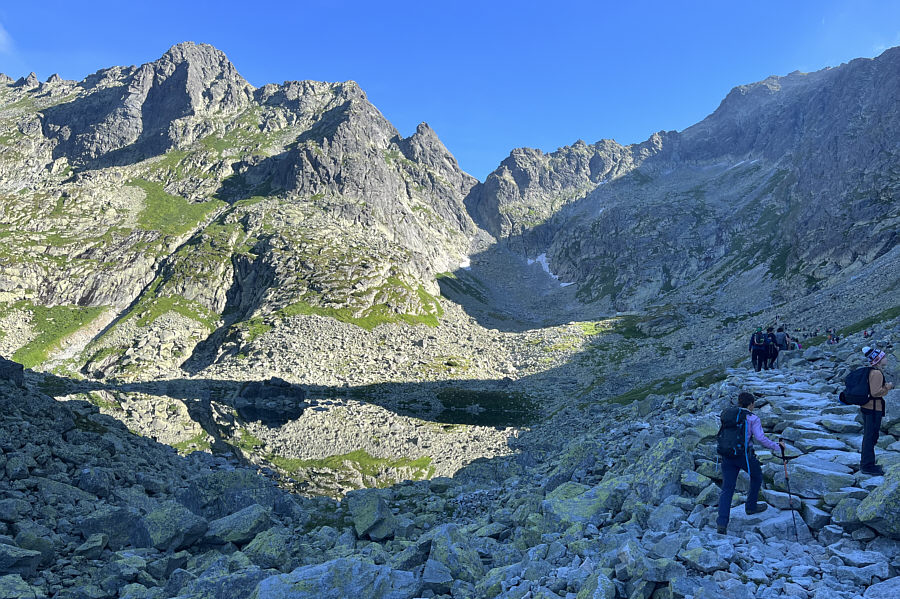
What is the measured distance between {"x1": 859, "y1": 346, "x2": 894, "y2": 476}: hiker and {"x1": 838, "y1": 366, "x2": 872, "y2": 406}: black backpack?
0.24 ft

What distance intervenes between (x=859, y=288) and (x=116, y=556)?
85298mm

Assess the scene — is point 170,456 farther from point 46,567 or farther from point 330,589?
point 330,589

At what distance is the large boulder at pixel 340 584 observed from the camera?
9492 mm

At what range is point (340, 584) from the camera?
9773 mm

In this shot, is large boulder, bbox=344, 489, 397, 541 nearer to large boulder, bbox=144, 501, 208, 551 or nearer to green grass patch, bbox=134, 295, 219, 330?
large boulder, bbox=144, 501, 208, 551

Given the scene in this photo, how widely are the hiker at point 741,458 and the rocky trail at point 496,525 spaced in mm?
299

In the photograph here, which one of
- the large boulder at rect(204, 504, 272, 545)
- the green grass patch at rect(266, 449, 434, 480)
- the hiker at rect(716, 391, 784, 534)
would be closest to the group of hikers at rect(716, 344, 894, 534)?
the hiker at rect(716, 391, 784, 534)

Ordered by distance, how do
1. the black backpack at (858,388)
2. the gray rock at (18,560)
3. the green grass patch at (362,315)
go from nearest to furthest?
1. the gray rock at (18,560)
2. the black backpack at (858,388)
3. the green grass patch at (362,315)

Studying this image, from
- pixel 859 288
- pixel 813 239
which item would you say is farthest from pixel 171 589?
pixel 813 239

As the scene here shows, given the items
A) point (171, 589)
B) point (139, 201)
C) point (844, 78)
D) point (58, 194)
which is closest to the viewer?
point (171, 589)

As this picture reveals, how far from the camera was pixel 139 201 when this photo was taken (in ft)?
517

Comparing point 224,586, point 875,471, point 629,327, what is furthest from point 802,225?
point 224,586

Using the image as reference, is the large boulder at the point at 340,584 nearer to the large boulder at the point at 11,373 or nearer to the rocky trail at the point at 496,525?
the rocky trail at the point at 496,525

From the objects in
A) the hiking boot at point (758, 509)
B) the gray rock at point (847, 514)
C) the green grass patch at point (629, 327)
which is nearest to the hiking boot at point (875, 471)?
the gray rock at point (847, 514)
